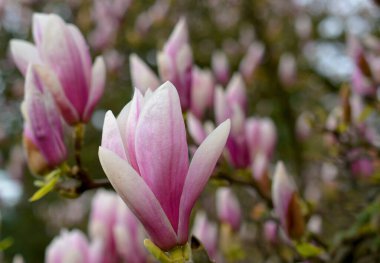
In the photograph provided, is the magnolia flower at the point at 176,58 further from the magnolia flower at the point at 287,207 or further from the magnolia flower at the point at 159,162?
the magnolia flower at the point at 159,162

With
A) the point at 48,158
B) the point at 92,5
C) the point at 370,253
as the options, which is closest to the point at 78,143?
the point at 48,158

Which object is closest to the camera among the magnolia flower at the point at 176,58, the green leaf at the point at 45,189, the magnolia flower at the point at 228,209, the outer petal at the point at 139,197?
the outer petal at the point at 139,197

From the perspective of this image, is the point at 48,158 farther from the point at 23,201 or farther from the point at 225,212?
the point at 23,201

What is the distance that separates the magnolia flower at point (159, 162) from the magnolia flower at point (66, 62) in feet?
0.97

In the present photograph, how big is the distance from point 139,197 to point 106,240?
59cm

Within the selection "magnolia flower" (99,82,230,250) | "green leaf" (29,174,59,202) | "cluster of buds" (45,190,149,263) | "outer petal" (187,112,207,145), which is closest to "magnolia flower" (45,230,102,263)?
"cluster of buds" (45,190,149,263)

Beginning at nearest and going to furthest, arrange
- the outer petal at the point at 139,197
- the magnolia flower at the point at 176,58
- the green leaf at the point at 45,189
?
1. the outer petal at the point at 139,197
2. the green leaf at the point at 45,189
3. the magnolia flower at the point at 176,58

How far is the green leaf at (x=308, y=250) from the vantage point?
863 millimetres

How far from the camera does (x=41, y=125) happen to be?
0.85m

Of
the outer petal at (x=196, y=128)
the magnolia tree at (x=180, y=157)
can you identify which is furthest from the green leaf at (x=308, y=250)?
the outer petal at (x=196, y=128)

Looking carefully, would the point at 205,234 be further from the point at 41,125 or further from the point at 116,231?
the point at 41,125

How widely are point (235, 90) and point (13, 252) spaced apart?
3682 mm

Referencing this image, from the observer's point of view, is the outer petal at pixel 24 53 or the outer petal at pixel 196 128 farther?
the outer petal at pixel 196 128

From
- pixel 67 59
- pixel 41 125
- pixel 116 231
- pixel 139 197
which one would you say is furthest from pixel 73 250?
pixel 139 197
